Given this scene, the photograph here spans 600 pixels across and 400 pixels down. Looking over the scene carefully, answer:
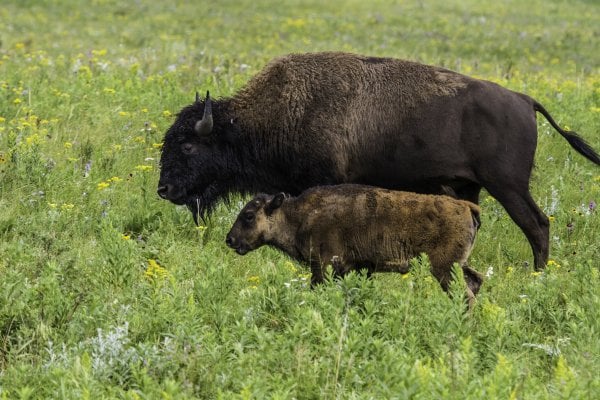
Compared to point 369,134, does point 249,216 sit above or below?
below

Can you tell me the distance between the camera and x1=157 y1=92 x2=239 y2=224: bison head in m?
8.64

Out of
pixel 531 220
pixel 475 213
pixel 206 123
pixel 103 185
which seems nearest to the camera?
pixel 475 213

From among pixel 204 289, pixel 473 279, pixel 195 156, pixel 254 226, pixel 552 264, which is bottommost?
pixel 552 264

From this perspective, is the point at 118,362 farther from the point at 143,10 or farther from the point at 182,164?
the point at 143,10

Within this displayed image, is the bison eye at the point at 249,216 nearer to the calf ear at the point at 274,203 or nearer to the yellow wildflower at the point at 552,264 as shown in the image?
the calf ear at the point at 274,203

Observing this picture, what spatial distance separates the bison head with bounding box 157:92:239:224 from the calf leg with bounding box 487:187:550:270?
2.51 m

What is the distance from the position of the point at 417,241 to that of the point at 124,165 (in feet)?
13.6

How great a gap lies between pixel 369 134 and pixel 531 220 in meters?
1.61

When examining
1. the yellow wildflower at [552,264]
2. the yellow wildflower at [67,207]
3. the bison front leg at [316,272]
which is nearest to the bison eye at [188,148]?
the yellow wildflower at [67,207]

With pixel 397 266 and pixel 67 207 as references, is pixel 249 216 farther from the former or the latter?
pixel 67 207

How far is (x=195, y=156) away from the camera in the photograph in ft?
28.6

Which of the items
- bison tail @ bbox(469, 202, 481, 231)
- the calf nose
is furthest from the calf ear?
the calf nose

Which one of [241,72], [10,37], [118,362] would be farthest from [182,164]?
[10,37]

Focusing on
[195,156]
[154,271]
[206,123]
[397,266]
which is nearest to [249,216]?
[154,271]
